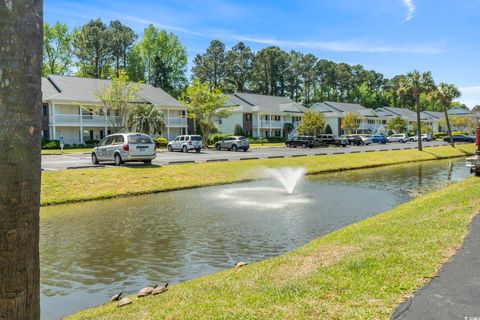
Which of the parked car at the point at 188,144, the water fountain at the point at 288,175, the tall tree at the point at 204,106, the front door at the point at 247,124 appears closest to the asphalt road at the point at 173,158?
the parked car at the point at 188,144

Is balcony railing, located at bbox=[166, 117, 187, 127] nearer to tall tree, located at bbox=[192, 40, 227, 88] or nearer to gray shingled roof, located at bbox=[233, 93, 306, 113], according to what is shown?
gray shingled roof, located at bbox=[233, 93, 306, 113]

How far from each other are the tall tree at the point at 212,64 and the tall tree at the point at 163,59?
6.40 meters

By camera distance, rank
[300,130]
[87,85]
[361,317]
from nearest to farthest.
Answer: [361,317], [87,85], [300,130]

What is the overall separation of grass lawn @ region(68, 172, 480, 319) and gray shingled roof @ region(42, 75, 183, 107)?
4980cm

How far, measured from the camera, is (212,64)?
105562 mm

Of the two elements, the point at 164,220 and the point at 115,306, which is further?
the point at 164,220

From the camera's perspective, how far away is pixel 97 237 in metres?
12.1

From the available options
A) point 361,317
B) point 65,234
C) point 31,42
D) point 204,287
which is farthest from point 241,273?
point 65,234

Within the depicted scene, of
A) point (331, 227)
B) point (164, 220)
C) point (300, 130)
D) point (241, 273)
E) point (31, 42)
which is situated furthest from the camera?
point (300, 130)

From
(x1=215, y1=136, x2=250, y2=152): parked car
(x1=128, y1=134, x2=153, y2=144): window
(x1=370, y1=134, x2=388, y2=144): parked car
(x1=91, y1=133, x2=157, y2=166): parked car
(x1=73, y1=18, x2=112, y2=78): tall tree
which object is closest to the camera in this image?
(x1=91, y1=133, x2=157, y2=166): parked car

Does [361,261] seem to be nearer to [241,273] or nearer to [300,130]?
[241,273]

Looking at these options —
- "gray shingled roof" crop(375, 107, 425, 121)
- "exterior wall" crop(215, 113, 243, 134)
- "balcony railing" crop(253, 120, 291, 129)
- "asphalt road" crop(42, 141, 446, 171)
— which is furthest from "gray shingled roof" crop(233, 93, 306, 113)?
"gray shingled roof" crop(375, 107, 425, 121)

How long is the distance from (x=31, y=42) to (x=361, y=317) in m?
4.24

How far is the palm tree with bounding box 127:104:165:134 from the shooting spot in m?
53.6
